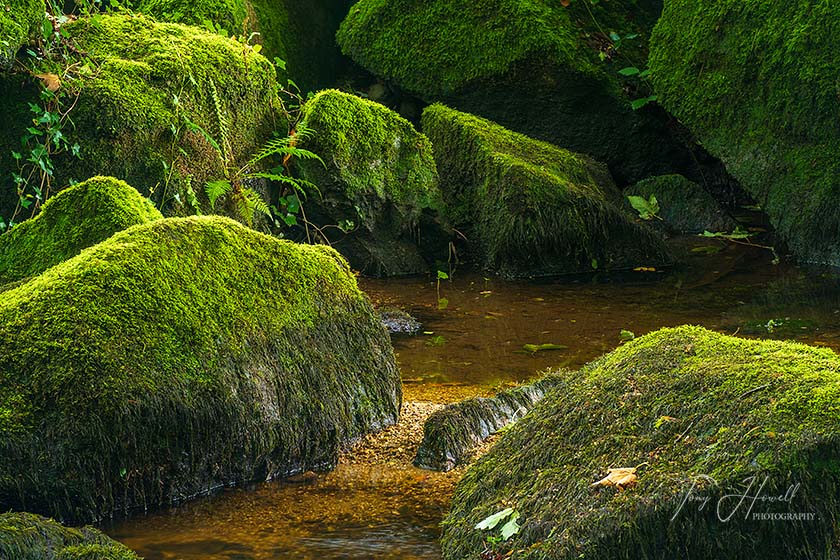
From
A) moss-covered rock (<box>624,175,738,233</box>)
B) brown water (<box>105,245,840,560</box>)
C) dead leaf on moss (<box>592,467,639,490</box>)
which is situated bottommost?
brown water (<box>105,245,840,560</box>)

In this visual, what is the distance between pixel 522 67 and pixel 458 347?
484cm

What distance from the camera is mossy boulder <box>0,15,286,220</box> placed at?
23.1ft

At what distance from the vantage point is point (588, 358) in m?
6.63

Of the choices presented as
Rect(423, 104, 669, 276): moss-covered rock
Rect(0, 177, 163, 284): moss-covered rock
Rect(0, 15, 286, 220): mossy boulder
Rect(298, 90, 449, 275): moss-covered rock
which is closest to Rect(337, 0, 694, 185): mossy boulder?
Rect(423, 104, 669, 276): moss-covered rock

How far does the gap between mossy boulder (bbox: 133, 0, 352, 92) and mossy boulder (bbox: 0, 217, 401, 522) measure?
503 centimetres

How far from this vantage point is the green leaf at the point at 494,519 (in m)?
3.53

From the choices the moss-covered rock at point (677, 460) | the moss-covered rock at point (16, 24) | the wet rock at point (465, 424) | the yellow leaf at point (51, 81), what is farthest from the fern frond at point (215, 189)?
the moss-covered rock at point (677, 460)

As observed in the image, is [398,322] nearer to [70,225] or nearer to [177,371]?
[70,225]

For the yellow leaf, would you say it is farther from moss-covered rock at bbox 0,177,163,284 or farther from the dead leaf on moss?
the dead leaf on moss

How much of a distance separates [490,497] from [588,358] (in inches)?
117

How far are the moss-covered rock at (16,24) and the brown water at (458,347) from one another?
2967 mm

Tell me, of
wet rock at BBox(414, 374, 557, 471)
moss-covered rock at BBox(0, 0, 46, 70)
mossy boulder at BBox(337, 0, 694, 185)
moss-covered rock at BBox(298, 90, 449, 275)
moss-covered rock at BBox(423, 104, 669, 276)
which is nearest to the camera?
wet rock at BBox(414, 374, 557, 471)

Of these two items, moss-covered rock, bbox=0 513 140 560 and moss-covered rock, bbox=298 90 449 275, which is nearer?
moss-covered rock, bbox=0 513 140 560

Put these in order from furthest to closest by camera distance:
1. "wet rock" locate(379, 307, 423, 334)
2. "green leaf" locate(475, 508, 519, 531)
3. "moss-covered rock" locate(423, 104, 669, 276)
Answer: "moss-covered rock" locate(423, 104, 669, 276)
"wet rock" locate(379, 307, 423, 334)
"green leaf" locate(475, 508, 519, 531)
